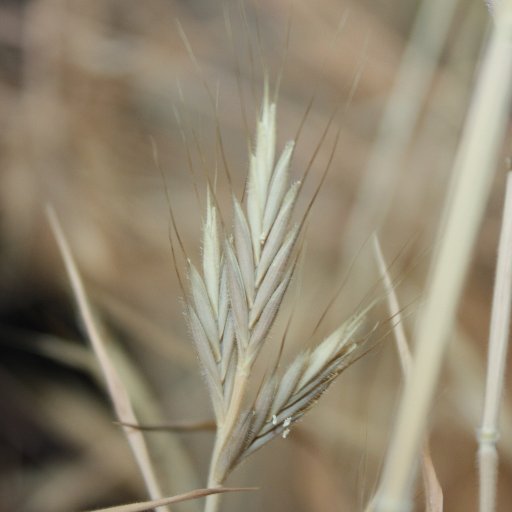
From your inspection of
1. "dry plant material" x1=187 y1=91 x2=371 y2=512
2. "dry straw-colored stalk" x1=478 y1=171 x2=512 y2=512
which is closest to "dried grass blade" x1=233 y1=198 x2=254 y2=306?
"dry plant material" x1=187 y1=91 x2=371 y2=512

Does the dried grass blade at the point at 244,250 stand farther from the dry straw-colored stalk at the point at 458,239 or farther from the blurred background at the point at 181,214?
the blurred background at the point at 181,214

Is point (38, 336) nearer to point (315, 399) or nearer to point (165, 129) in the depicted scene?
point (165, 129)

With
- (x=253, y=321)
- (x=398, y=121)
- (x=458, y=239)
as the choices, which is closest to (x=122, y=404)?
(x=253, y=321)

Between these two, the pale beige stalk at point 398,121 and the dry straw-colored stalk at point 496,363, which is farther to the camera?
the pale beige stalk at point 398,121

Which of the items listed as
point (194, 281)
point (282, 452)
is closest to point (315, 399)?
point (194, 281)

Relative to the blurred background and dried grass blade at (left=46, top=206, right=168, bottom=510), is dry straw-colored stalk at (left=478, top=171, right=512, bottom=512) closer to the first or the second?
dried grass blade at (left=46, top=206, right=168, bottom=510)

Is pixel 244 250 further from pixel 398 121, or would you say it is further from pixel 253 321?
pixel 398 121

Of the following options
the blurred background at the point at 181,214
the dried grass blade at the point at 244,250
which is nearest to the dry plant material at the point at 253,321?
the dried grass blade at the point at 244,250
